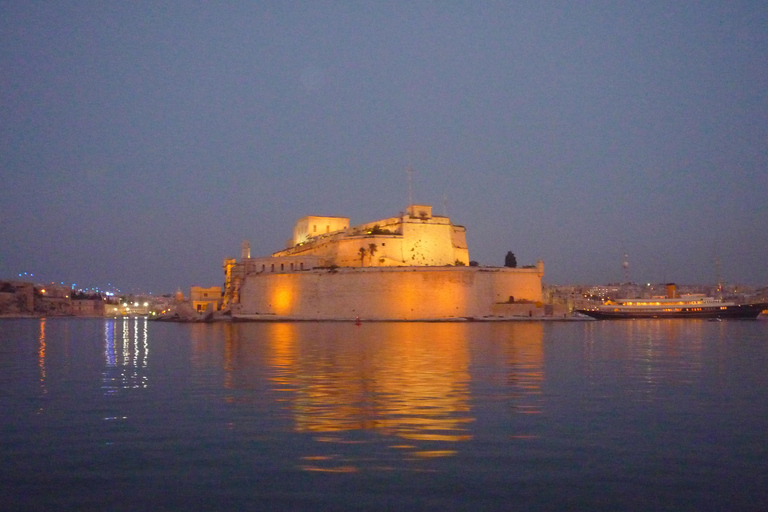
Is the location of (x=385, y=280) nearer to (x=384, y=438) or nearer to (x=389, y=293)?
(x=389, y=293)

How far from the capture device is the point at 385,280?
42.5 metres

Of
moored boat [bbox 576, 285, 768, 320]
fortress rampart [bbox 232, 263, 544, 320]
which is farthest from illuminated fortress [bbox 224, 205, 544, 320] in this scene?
moored boat [bbox 576, 285, 768, 320]

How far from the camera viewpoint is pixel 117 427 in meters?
7.29

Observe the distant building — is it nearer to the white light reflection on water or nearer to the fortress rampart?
the fortress rampart

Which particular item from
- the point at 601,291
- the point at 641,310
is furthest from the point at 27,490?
the point at 601,291

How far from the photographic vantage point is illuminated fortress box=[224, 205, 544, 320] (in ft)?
139

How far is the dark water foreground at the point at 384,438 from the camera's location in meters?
4.89

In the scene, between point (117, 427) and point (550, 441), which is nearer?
point (550, 441)

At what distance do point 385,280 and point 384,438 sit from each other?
3589cm

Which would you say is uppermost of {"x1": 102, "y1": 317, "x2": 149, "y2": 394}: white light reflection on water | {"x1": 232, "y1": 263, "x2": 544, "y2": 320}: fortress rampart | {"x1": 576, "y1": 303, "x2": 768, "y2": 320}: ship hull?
{"x1": 232, "y1": 263, "x2": 544, "y2": 320}: fortress rampart

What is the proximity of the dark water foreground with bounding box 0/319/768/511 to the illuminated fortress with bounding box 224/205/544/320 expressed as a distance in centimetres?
2924

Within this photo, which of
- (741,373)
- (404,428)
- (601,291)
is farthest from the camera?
(601,291)

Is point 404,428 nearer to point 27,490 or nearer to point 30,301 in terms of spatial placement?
point 27,490

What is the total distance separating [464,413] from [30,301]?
254 feet
